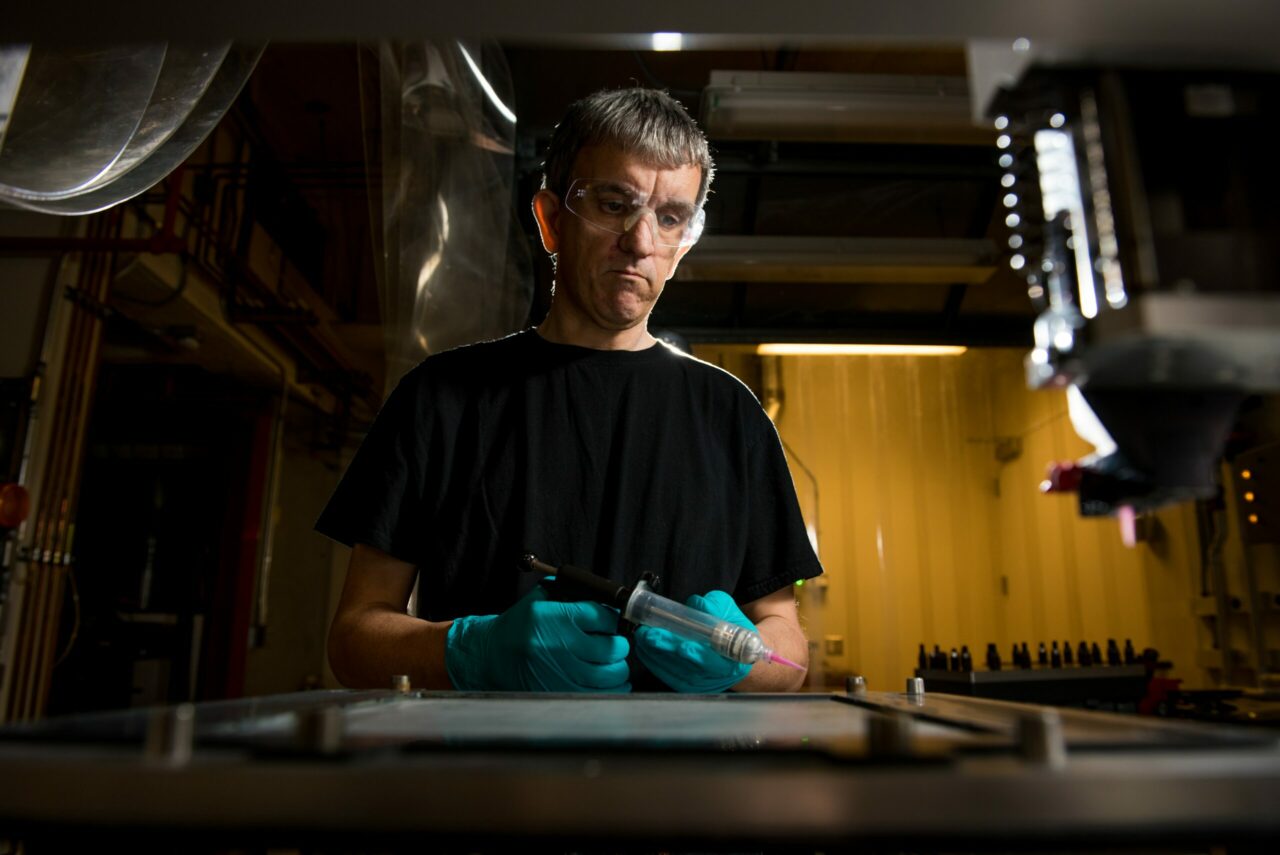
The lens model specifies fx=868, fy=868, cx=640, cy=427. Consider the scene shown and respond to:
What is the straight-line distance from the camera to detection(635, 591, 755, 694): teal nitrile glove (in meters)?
0.90

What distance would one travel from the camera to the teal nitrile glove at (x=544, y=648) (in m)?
0.87

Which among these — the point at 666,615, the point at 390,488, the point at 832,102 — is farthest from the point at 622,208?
the point at 832,102

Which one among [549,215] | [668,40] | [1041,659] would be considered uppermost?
[549,215]

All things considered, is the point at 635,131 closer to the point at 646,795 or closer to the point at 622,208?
the point at 622,208

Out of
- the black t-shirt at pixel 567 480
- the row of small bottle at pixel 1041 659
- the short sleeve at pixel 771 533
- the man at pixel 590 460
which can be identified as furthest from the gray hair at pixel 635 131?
the row of small bottle at pixel 1041 659

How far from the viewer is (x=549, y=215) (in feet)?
4.25

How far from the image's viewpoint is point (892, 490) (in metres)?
4.32

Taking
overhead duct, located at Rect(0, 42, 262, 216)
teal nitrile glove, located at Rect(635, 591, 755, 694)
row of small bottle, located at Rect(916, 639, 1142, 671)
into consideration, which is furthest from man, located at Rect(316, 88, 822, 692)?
row of small bottle, located at Rect(916, 639, 1142, 671)

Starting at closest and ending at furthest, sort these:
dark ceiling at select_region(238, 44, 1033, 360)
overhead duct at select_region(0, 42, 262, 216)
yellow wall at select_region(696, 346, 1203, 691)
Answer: overhead duct at select_region(0, 42, 262, 216) < dark ceiling at select_region(238, 44, 1033, 360) < yellow wall at select_region(696, 346, 1203, 691)

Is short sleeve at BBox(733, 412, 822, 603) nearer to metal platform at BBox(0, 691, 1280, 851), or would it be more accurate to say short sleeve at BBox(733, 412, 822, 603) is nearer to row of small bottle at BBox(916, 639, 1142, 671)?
metal platform at BBox(0, 691, 1280, 851)

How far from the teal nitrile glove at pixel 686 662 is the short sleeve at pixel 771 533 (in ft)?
0.75

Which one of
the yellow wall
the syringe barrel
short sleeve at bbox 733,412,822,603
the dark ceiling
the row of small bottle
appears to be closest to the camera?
the syringe barrel

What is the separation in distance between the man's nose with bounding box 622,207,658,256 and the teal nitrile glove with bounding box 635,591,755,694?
1.60 feet

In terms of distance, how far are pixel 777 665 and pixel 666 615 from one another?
1.17ft
